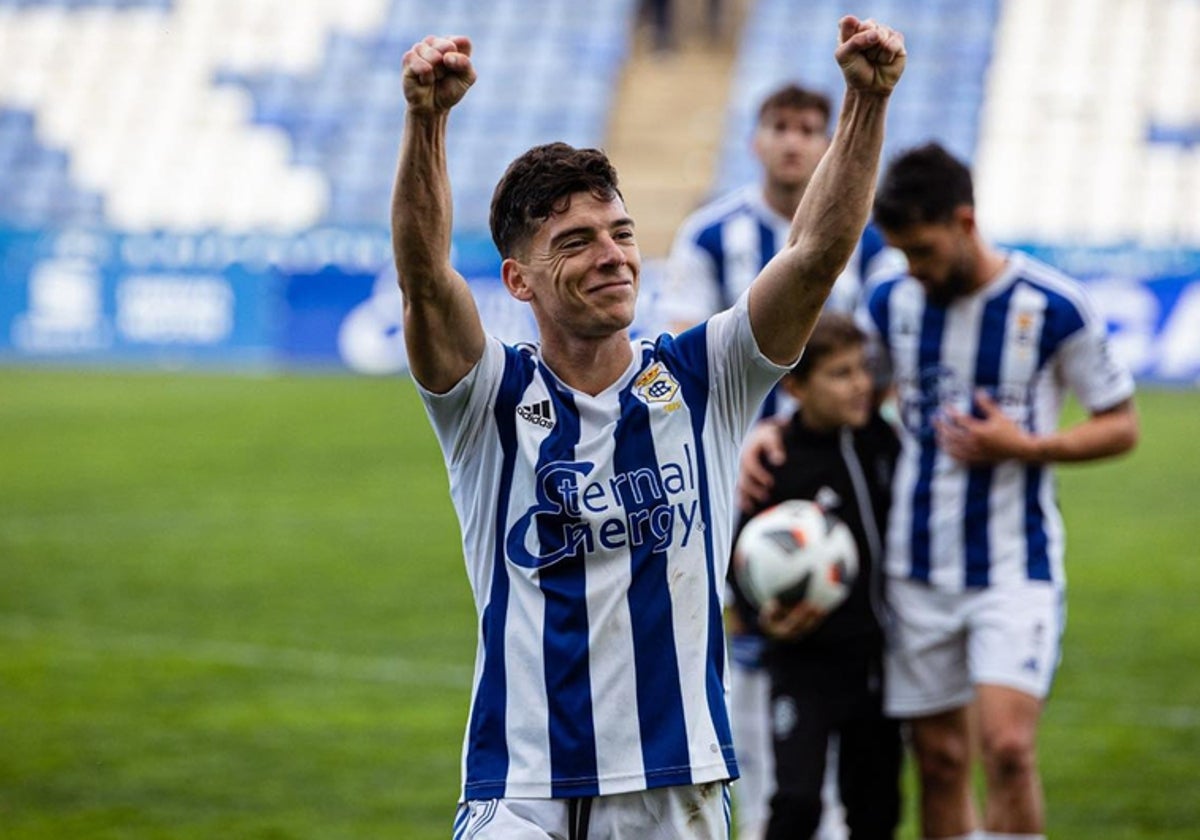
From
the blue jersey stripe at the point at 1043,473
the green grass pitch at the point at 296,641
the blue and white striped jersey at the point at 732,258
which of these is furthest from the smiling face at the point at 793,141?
the green grass pitch at the point at 296,641

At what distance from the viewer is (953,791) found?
5.50 meters

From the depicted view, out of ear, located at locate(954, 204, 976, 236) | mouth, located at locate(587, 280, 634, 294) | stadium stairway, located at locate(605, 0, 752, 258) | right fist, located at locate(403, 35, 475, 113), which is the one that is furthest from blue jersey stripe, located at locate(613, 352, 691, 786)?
stadium stairway, located at locate(605, 0, 752, 258)

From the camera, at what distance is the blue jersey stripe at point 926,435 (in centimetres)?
549

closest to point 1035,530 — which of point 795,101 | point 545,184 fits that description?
point 795,101

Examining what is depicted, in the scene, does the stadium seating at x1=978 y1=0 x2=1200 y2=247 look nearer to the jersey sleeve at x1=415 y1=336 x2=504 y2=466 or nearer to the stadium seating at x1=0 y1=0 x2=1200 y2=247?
the stadium seating at x1=0 y1=0 x2=1200 y2=247

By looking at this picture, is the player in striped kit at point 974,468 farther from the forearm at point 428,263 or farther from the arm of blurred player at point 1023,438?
the forearm at point 428,263

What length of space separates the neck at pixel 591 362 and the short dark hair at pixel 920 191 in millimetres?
1683

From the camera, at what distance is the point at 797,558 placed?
205 inches

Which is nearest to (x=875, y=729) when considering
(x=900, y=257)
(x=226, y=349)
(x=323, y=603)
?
(x=900, y=257)

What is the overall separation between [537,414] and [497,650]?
44 centimetres

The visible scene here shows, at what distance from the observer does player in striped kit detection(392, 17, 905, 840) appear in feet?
11.5

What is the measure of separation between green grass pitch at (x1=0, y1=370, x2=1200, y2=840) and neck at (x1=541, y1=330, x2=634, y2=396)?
123 inches

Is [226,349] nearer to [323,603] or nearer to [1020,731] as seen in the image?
[323,603]

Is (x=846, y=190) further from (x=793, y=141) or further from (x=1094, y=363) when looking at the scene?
(x=793, y=141)
